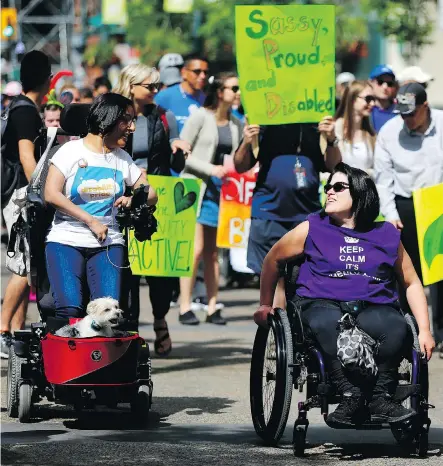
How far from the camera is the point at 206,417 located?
8.10 metres

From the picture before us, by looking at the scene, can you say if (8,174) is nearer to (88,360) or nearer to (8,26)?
(88,360)

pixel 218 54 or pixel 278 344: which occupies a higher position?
pixel 218 54

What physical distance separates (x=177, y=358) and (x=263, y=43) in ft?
7.06

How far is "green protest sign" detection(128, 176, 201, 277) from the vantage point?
10508mm

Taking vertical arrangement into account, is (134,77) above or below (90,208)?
above

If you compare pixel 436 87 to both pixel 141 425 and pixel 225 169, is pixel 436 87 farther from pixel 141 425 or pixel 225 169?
pixel 141 425

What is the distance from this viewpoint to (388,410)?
6859 mm

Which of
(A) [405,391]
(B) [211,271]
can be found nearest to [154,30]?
(B) [211,271]

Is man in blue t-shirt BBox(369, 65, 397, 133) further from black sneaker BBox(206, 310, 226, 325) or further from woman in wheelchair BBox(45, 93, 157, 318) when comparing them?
woman in wheelchair BBox(45, 93, 157, 318)

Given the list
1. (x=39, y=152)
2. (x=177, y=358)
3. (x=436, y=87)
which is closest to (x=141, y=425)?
(x=39, y=152)

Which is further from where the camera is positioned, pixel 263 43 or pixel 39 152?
pixel 263 43

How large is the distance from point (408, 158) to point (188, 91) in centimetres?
351

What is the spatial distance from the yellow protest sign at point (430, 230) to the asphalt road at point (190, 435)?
0.70 metres

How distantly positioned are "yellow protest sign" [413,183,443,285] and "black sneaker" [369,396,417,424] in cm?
328
